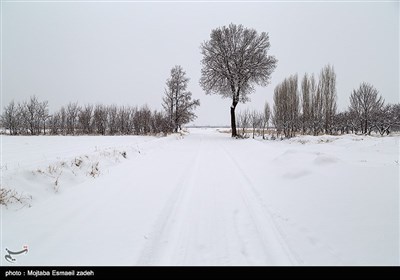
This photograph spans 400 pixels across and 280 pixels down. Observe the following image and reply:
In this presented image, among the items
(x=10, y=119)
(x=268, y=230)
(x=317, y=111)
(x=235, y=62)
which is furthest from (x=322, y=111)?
(x=10, y=119)

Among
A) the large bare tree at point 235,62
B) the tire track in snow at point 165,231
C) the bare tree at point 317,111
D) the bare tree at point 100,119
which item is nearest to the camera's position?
the tire track in snow at point 165,231

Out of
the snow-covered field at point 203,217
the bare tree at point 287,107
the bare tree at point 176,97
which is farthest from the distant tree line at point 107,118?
the snow-covered field at point 203,217

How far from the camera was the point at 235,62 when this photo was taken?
2608 cm

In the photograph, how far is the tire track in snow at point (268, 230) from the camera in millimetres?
2920

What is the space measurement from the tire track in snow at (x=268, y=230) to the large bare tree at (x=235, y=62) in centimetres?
2274

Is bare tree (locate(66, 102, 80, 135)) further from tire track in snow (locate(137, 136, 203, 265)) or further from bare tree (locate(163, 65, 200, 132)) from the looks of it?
tire track in snow (locate(137, 136, 203, 265))

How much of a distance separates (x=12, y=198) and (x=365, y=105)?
40.7 m

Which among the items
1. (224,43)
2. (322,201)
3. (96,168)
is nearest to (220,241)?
(322,201)

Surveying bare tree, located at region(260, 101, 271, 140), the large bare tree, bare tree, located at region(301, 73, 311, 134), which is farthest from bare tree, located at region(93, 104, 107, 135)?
bare tree, located at region(301, 73, 311, 134)

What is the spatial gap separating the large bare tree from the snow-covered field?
69.2 feet

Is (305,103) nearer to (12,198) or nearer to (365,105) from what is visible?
(365,105)

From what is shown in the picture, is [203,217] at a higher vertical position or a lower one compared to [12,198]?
lower

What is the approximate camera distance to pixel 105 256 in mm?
2910

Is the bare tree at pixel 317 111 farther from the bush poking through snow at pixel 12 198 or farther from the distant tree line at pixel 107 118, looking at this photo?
the bush poking through snow at pixel 12 198
